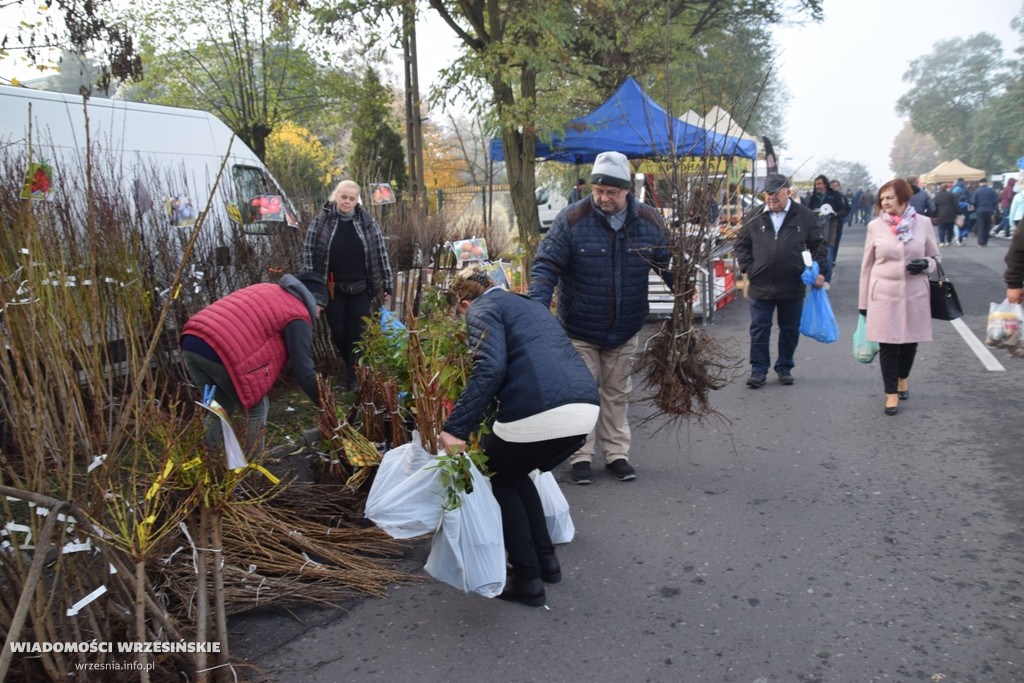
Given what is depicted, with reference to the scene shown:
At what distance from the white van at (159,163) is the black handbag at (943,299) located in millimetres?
5273

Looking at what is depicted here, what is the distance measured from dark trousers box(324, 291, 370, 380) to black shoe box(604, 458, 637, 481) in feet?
8.61

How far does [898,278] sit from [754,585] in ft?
11.4

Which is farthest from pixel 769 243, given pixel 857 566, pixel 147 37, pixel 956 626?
pixel 147 37

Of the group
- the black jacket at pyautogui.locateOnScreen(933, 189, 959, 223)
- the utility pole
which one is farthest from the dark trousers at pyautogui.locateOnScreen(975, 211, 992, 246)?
the utility pole

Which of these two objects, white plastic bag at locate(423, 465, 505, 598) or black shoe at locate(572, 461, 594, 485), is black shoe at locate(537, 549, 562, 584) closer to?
white plastic bag at locate(423, 465, 505, 598)

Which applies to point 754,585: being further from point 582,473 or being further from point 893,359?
point 893,359

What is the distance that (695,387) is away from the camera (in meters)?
4.99

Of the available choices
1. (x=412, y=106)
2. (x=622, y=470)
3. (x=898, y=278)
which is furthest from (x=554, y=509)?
(x=412, y=106)

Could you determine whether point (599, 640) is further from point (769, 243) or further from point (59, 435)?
point (769, 243)

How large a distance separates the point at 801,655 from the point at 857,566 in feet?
2.91

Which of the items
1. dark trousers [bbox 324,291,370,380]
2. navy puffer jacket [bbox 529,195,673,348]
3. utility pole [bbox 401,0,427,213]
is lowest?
dark trousers [bbox 324,291,370,380]

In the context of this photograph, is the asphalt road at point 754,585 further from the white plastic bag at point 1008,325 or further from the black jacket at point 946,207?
the black jacket at point 946,207

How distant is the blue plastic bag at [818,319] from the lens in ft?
24.2

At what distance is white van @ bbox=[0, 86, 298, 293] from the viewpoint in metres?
6.04
